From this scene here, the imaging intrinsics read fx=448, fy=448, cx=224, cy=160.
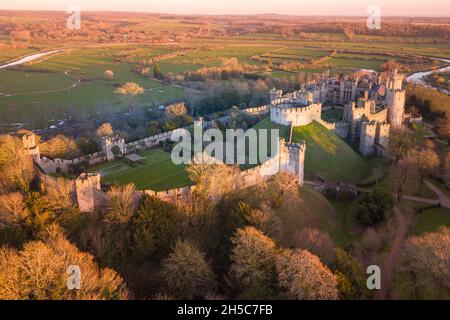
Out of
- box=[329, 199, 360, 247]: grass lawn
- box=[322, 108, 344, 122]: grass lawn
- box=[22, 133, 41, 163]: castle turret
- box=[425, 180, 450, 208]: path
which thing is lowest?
box=[329, 199, 360, 247]: grass lawn

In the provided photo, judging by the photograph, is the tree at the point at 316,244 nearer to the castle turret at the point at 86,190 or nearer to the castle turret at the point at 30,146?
the castle turret at the point at 86,190

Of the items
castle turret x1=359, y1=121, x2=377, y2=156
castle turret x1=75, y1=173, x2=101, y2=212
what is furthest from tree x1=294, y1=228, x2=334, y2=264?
castle turret x1=359, y1=121, x2=377, y2=156

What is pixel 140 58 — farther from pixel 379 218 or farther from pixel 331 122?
pixel 379 218

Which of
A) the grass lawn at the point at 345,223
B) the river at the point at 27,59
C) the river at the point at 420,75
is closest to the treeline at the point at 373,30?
the river at the point at 420,75

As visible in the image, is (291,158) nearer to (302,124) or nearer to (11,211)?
(302,124)

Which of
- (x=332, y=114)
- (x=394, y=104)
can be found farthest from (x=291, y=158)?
(x=394, y=104)

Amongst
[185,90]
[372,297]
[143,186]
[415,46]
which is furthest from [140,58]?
[372,297]

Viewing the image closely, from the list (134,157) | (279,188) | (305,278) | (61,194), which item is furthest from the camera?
(134,157)

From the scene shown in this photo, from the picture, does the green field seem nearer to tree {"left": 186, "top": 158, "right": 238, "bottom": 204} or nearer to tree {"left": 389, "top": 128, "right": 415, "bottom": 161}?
tree {"left": 186, "top": 158, "right": 238, "bottom": 204}

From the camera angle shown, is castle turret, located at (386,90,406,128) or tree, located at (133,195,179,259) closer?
tree, located at (133,195,179,259)
